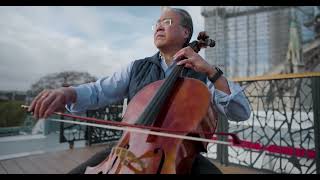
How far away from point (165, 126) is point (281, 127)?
6.93 feet

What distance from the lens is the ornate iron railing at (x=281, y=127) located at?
242cm

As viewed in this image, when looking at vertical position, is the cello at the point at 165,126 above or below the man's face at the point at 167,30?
below

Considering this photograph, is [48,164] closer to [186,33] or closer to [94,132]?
[94,132]

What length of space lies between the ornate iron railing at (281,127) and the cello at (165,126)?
1552 millimetres

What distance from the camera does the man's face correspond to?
996 mm

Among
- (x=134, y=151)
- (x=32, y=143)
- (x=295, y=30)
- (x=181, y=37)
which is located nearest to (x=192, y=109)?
(x=134, y=151)

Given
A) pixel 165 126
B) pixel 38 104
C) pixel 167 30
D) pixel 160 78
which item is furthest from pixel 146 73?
pixel 38 104

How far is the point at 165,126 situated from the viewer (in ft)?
2.74

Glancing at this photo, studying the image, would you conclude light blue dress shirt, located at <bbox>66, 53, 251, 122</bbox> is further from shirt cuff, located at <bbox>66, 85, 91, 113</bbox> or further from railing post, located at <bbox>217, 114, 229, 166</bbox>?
railing post, located at <bbox>217, 114, 229, 166</bbox>

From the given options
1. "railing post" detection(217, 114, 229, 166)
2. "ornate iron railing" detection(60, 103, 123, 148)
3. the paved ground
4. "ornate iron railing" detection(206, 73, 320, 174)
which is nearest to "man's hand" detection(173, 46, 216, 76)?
"ornate iron railing" detection(206, 73, 320, 174)

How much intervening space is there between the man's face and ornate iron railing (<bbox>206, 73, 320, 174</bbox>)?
1518mm

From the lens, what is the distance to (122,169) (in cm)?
77

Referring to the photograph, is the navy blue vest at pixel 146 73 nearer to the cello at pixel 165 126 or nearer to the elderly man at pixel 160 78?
the elderly man at pixel 160 78

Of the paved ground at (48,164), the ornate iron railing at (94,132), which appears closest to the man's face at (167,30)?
the paved ground at (48,164)
